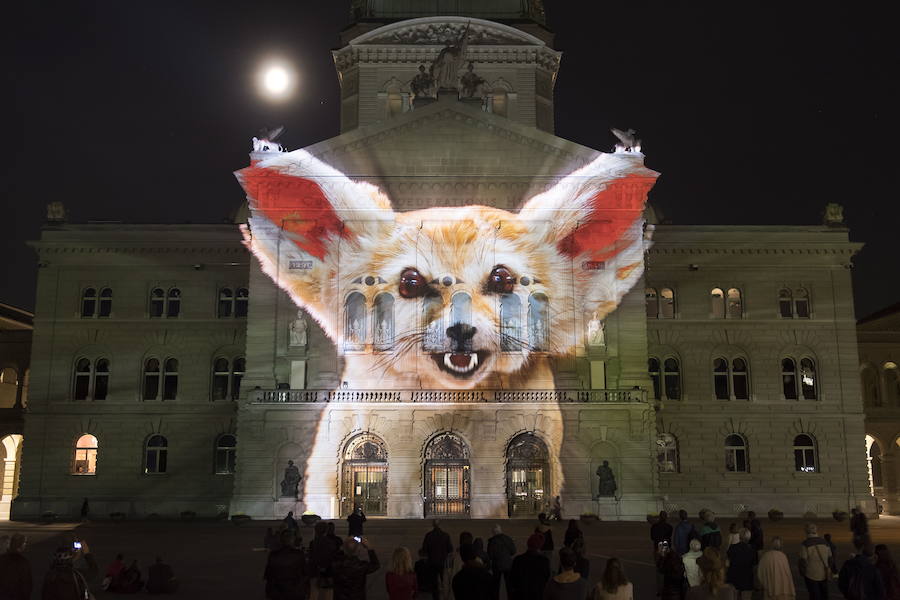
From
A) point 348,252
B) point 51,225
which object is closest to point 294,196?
point 348,252

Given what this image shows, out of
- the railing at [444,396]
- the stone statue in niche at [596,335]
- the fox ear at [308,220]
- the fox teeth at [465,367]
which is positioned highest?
the fox ear at [308,220]

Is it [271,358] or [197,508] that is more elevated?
[271,358]

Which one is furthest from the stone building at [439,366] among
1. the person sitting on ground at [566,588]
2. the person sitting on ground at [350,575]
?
the person sitting on ground at [566,588]

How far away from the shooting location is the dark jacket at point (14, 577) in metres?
12.4

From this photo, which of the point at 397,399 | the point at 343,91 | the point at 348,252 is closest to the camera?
the point at 397,399

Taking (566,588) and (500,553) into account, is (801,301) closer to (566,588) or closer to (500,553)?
(500,553)

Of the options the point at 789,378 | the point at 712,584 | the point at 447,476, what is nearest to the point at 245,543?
the point at 447,476

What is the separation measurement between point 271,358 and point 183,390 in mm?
7997

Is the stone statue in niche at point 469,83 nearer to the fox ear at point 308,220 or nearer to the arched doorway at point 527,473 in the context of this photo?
the fox ear at point 308,220

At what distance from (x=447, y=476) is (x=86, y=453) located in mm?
20165

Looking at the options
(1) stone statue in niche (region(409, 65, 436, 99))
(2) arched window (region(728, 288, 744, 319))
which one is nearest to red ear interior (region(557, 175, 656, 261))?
(2) arched window (region(728, 288, 744, 319))

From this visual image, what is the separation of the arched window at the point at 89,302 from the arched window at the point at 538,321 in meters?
23.5

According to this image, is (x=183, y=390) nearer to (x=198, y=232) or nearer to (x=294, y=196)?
(x=198, y=232)

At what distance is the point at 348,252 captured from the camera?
47.6 metres
